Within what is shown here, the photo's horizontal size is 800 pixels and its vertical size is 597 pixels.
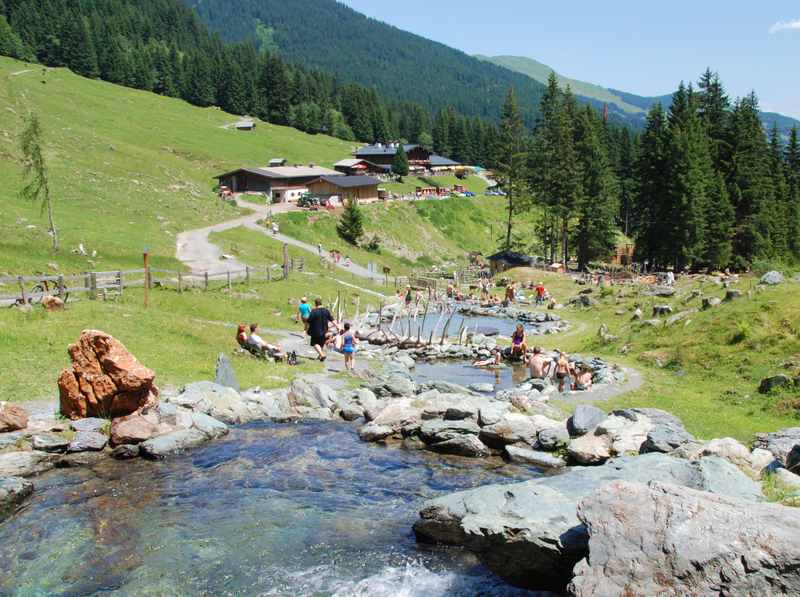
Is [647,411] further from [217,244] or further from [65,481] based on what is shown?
[217,244]

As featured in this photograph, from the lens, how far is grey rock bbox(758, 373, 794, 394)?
21250mm

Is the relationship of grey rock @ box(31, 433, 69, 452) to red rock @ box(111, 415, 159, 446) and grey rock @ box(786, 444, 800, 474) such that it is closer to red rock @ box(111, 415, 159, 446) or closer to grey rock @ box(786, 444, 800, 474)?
red rock @ box(111, 415, 159, 446)

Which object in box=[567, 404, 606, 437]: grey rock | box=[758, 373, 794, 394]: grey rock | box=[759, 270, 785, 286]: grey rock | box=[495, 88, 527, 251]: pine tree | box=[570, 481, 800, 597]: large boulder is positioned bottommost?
box=[567, 404, 606, 437]: grey rock

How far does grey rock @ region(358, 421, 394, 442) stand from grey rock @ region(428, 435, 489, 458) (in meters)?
1.64

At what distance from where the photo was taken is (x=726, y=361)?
2492 cm

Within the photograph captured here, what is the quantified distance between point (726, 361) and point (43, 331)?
25782 mm

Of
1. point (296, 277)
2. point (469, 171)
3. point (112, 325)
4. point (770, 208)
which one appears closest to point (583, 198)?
point (770, 208)

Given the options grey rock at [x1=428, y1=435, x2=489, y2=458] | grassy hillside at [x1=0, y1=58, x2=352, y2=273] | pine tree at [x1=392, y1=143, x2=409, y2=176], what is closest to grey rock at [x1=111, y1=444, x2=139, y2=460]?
grey rock at [x1=428, y1=435, x2=489, y2=458]

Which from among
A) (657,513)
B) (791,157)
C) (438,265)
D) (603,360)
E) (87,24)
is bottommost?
(438,265)

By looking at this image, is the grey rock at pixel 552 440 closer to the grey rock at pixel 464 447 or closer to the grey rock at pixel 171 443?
the grey rock at pixel 464 447

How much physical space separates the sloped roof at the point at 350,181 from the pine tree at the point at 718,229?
5600cm

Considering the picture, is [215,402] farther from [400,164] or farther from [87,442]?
[400,164]

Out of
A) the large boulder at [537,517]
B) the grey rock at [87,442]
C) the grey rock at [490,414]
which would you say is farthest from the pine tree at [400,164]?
the large boulder at [537,517]

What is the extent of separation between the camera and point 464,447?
1708 cm
